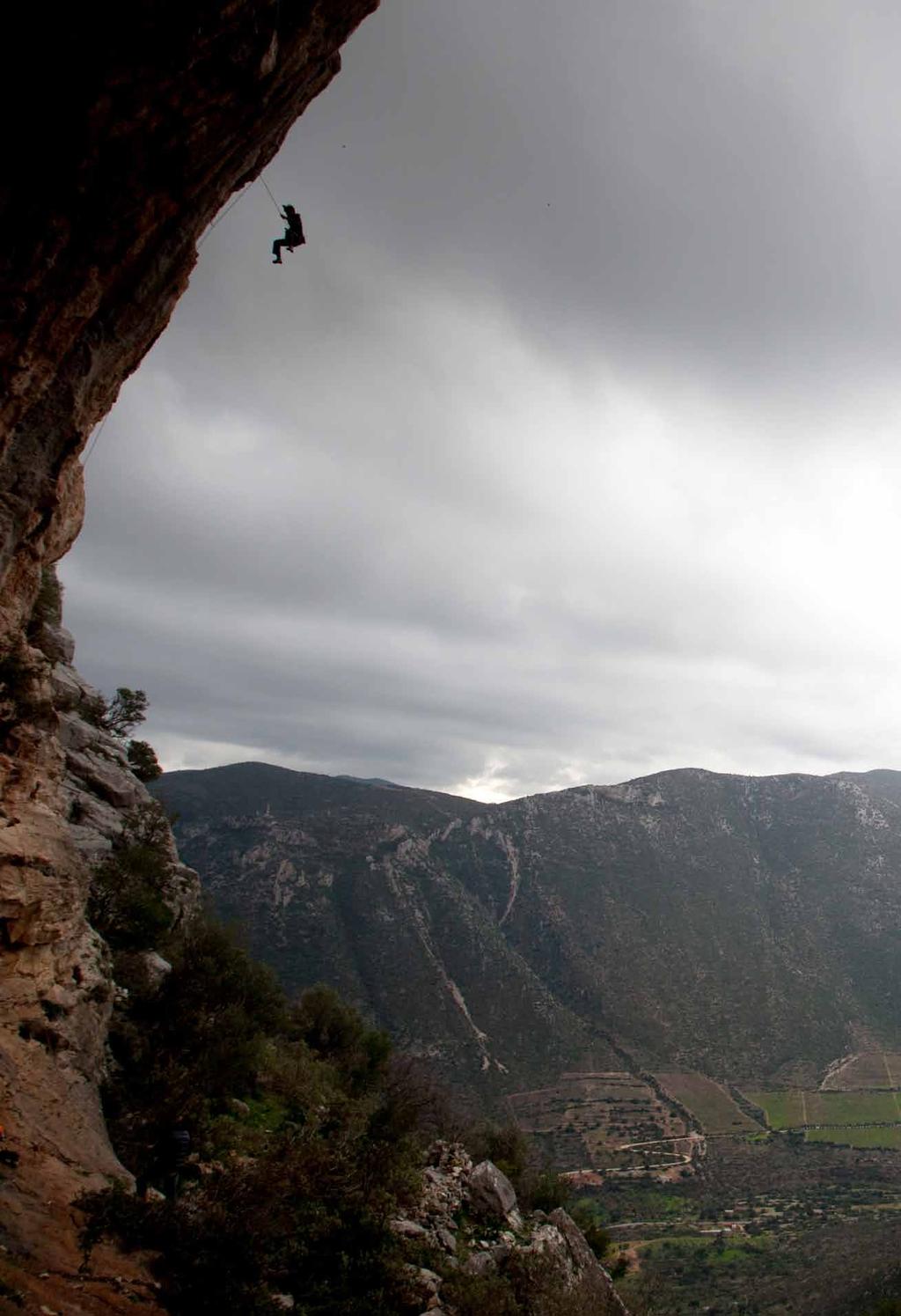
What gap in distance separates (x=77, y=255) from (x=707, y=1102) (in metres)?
99.7

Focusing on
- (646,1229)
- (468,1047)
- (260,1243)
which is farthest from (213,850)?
(260,1243)

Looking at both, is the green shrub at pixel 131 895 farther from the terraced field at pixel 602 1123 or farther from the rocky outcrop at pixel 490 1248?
the terraced field at pixel 602 1123

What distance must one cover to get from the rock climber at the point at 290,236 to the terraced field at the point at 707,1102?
93156 millimetres

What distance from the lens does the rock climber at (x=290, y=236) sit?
12414 mm

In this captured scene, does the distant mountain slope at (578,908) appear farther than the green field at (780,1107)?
Yes

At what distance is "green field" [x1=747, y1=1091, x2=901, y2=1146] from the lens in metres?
78.6

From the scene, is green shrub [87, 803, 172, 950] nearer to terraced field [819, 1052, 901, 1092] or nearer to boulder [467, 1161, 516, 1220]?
boulder [467, 1161, 516, 1220]

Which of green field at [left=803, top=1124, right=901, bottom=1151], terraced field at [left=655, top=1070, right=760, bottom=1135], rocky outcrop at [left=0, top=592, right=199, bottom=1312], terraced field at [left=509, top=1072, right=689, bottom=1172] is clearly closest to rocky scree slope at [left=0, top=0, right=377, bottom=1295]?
rocky outcrop at [left=0, top=592, right=199, bottom=1312]

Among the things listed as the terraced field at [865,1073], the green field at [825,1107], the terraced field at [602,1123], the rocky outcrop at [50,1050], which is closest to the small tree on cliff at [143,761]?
the rocky outcrop at [50,1050]

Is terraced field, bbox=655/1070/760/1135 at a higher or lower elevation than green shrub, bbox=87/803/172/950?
lower

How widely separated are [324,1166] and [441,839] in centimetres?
10868

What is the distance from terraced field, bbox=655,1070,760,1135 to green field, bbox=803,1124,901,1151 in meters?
6.21

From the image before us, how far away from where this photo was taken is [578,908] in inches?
4242

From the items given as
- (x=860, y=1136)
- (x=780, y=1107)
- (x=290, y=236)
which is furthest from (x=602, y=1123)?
(x=290, y=236)
